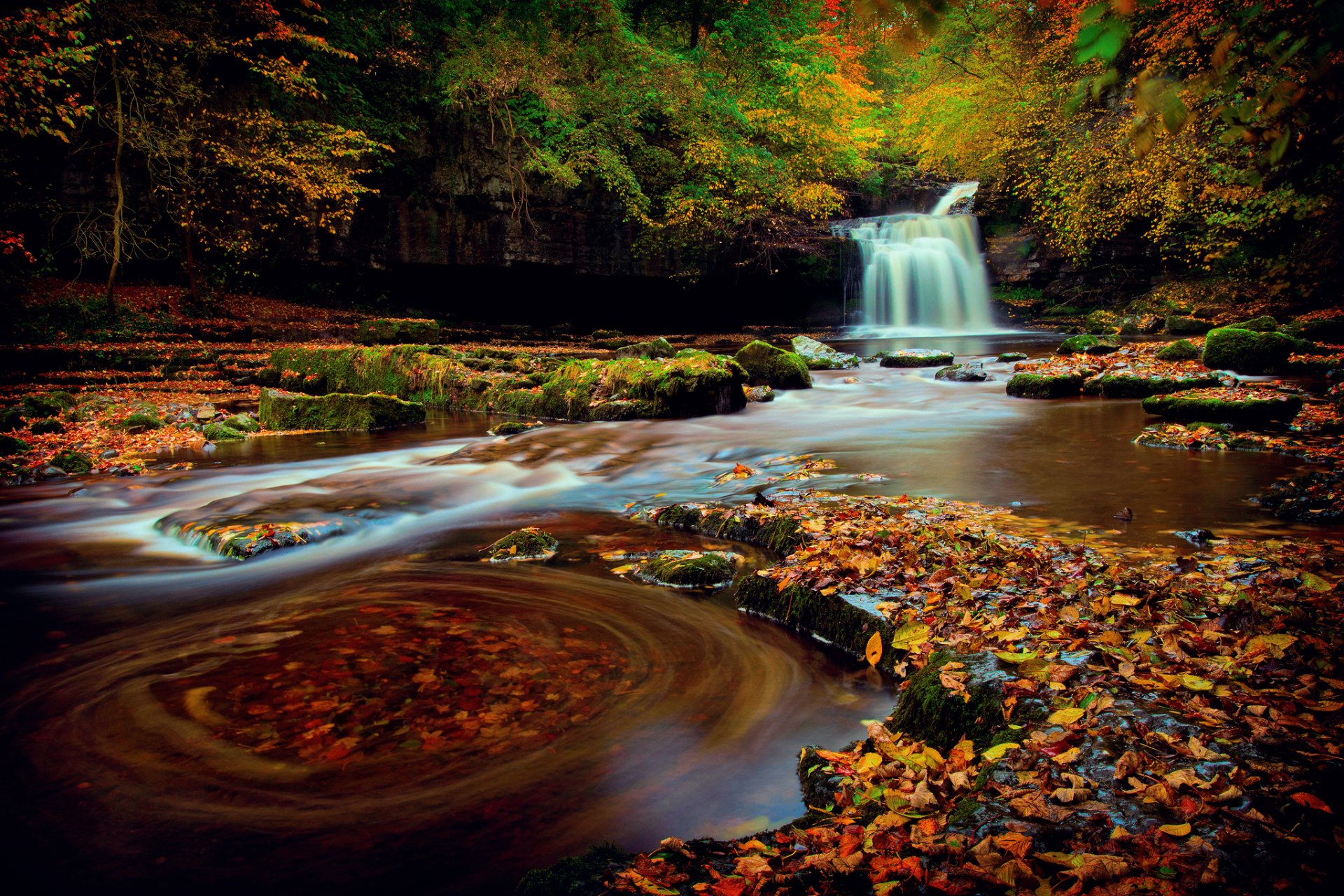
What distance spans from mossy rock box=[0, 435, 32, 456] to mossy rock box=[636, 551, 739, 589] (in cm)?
810

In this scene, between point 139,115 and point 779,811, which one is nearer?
point 779,811

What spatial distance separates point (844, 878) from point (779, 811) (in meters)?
0.62

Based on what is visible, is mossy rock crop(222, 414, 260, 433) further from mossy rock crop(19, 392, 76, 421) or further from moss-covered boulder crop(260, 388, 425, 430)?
mossy rock crop(19, 392, 76, 421)

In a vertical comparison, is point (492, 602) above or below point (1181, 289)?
below

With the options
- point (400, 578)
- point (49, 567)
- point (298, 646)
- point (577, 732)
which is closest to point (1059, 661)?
point (577, 732)

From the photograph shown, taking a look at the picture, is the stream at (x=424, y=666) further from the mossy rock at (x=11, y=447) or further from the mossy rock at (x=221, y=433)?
the mossy rock at (x=221, y=433)

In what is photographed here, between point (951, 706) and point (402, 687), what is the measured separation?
2245 millimetres

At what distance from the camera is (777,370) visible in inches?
557

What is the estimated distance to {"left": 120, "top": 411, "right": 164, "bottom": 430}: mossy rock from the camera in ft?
33.7

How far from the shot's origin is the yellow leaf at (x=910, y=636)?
10.2ft

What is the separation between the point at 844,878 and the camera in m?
1.83

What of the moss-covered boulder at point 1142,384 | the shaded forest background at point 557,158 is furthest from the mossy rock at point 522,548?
the shaded forest background at point 557,158

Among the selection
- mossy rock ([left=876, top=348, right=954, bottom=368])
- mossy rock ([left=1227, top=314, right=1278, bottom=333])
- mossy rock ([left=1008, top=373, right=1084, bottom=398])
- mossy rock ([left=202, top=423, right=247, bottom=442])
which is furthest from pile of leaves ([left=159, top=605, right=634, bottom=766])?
mossy rock ([left=1227, top=314, right=1278, bottom=333])

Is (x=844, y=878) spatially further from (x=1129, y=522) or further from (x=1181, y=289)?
(x=1181, y=289)
